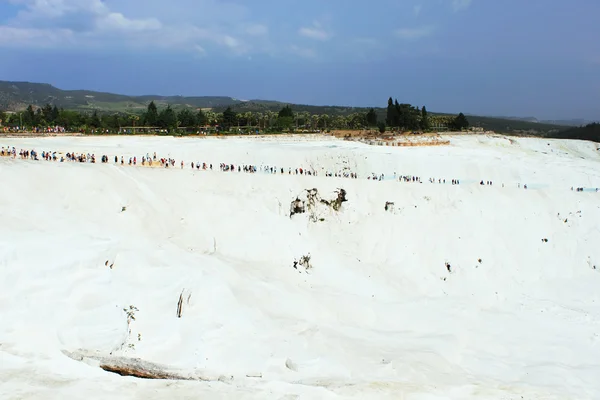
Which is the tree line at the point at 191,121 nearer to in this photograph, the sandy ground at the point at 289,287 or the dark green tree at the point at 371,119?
the dark green tree at the point at 371,119

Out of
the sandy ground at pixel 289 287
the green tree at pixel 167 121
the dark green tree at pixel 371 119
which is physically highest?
the dark green tree at pixel 371 119

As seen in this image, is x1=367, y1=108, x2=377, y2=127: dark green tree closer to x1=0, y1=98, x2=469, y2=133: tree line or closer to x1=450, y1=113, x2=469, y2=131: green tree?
x1=0, y1=98, x2=469, y2=133: tree line

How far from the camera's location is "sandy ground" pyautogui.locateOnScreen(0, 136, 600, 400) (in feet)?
39.2

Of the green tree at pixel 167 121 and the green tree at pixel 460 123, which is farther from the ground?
the green tree at pixel 460 123

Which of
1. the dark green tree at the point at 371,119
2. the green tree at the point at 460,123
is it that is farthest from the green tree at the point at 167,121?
the green tree at the point at 460,123

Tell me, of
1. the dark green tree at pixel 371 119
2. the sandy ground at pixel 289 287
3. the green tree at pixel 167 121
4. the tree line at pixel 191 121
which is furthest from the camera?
the dark green tree at pixel 371 119

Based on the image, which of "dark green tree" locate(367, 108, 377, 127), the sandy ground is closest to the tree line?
"dark green tree" locate(367, 108, 377, 127)

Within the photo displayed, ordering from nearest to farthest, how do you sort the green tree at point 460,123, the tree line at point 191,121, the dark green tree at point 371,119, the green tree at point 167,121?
the green tree at point 167,121, the tree line at point 191,121, the dark green tree at point 371,119, the green tree at point 460,123

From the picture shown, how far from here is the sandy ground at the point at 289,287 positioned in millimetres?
Answer: 11938

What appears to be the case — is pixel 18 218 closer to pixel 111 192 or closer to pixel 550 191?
pixel 111 192

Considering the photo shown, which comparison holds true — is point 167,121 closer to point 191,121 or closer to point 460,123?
point 191,121

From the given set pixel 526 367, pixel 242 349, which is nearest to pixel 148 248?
pixel 242 349

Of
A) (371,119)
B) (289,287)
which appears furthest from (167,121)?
(289,287)

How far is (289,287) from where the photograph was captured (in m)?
19.3
